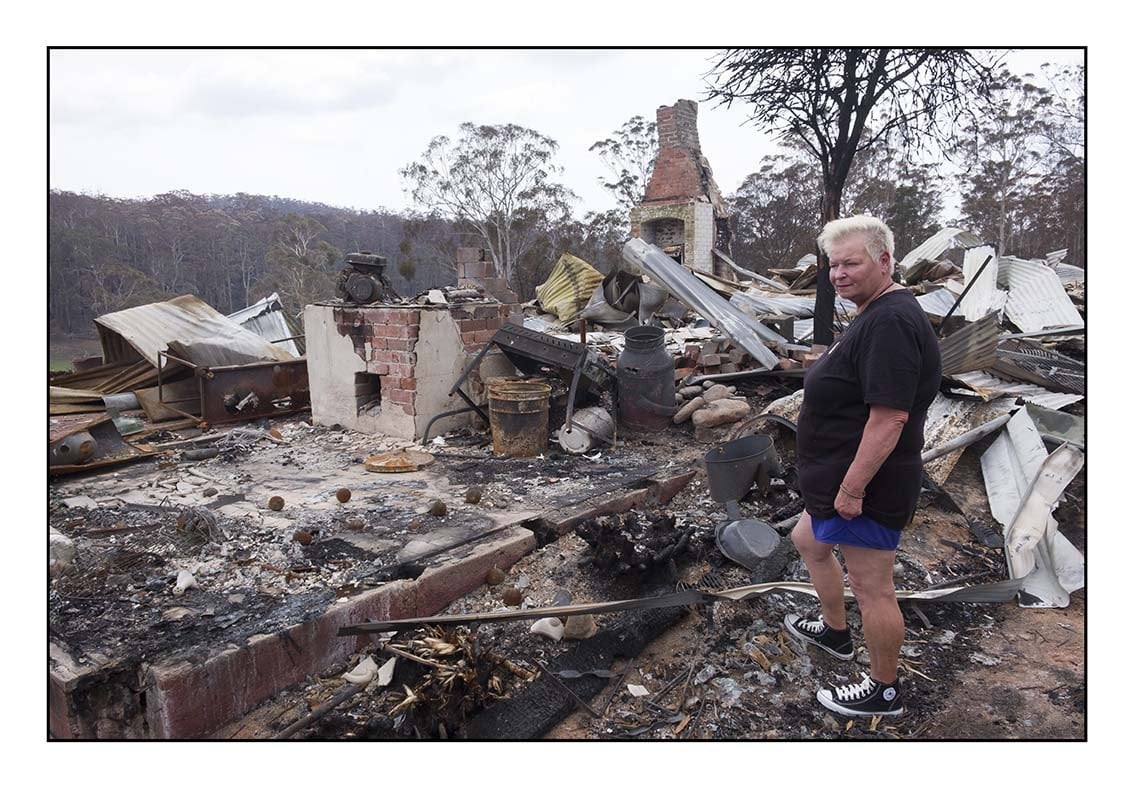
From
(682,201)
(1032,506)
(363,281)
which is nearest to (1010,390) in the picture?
(1032,506)

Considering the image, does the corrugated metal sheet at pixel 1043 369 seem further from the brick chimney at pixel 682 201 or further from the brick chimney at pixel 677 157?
the brick chimney at pixel 677 157

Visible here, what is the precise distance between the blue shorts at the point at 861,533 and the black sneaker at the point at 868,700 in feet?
1.79

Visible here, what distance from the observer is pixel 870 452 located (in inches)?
82.9

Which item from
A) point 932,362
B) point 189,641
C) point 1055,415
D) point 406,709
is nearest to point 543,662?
point 406,709

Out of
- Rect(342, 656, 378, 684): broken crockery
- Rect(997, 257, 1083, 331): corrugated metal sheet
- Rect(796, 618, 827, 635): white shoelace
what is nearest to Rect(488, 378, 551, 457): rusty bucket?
Rect(342, 656, 378, 684): broken crockery

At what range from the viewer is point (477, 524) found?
383cm

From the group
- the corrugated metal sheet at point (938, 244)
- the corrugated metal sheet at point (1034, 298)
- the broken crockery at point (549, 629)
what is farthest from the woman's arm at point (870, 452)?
the corrugated metal sheet at point (938, 244)

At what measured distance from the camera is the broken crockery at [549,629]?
2.99m

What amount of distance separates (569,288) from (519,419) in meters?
8.44

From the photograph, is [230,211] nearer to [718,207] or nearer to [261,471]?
[718,207]

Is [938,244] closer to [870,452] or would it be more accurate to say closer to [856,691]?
[856,691]

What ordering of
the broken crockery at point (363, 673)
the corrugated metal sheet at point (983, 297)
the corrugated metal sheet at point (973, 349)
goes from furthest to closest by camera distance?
1. the corrugated metal sheet at point (983, 297)
2. the corrugated metal sheet at point (973, 349)
3. the broken crockery at point (363, 673)

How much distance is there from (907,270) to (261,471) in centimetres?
1060

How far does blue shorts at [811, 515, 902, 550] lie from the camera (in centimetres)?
224
